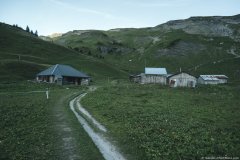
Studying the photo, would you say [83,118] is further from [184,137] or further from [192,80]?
[192,80]

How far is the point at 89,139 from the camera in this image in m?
19.9

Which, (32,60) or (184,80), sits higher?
(32,60)

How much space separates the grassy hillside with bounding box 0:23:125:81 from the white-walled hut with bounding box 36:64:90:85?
638 cm

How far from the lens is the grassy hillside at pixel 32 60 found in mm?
91294

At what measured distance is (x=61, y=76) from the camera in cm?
8388

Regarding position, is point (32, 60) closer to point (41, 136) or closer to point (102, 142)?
point (41, 136)

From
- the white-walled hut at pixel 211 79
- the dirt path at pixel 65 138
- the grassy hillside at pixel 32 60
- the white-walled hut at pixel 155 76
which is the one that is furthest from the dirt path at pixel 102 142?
the white-walled hut at pixel 211 79

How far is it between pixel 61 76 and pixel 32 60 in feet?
164

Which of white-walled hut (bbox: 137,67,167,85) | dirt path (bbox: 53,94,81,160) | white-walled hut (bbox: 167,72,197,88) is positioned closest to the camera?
dirt path (bbox: 53,94,81,160)

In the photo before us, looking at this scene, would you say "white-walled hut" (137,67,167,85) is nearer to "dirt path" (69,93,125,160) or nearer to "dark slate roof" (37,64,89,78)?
"dark slate roof" (37,64,89,78)

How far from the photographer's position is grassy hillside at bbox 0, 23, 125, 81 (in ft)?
300

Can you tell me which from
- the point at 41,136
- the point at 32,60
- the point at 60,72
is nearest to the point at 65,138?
the point at 41,136

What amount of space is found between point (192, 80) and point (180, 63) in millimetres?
81960

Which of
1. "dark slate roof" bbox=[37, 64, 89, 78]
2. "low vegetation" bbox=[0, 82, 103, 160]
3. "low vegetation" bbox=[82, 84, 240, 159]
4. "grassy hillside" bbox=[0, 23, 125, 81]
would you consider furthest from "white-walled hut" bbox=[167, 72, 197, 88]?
"low vegetation" bbox=[0, 82, 103, 160]
